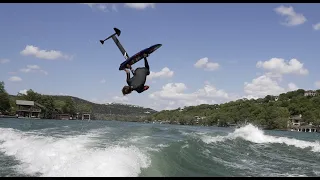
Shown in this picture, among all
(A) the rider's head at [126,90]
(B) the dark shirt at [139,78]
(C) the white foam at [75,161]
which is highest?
(B) the dark shirt at [139,78]

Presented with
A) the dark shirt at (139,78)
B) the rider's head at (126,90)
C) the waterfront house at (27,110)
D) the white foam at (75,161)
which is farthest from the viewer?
the waterfront house at (27,110)

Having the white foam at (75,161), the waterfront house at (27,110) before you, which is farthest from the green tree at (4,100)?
the white foam at (75,161)

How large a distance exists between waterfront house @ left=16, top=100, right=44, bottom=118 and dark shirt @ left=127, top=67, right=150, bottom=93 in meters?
124

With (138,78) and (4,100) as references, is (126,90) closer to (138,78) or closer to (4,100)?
(138,78)

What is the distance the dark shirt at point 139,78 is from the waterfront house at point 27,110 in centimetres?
A: 12409

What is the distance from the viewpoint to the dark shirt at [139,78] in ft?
26.1

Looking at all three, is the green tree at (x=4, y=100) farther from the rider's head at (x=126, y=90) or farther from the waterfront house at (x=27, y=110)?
the rider's head at (x=126, y=90)

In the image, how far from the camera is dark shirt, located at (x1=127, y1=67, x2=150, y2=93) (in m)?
7.96

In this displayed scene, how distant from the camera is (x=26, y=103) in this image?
128m

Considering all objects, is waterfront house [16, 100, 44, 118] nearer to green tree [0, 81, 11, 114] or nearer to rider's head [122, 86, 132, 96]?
green tree [0, 81, 11, 114]

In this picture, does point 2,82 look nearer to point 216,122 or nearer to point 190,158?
point 216,122

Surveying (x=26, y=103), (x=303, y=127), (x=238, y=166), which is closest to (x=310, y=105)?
(x=303, y=127)

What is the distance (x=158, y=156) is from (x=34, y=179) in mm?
7040

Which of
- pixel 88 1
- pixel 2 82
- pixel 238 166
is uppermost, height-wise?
pixel 2 82
